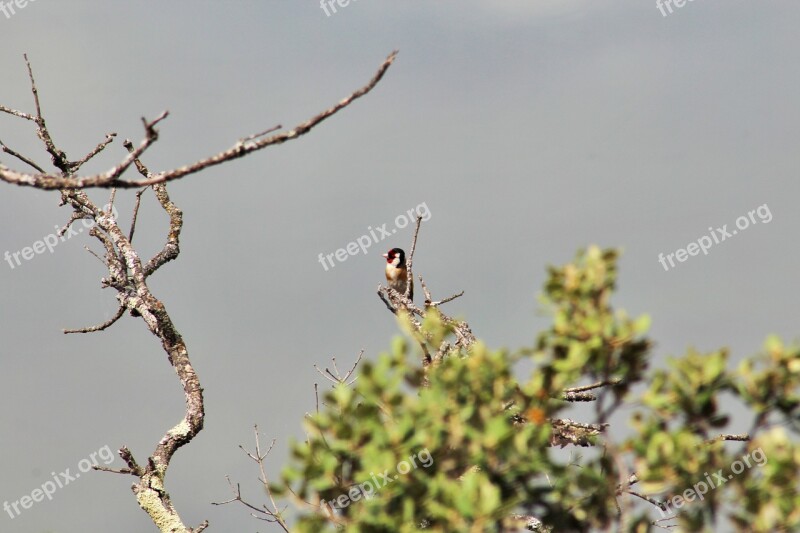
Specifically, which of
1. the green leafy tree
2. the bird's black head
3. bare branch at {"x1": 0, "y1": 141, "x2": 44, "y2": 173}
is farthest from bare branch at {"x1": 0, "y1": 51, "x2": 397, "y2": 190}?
the bird's black head

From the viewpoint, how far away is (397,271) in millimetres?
17359

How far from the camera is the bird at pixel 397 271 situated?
17.3m

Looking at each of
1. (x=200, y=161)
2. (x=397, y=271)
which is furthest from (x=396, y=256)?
(x=200, y=161)

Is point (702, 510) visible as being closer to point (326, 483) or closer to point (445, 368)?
point (445, 368)

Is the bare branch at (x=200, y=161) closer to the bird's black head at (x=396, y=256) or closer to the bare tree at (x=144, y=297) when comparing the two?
the bare tree at (x=144, y=297)

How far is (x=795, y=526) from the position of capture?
4.34 metres

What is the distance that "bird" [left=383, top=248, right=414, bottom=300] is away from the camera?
17.3m

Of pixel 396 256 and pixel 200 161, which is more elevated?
pixel 396 256

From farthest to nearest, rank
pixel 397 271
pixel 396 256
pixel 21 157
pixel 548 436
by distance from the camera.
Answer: pixel 396 256 < pixel 397 271 < pixel 21 157 < pixel 548 436

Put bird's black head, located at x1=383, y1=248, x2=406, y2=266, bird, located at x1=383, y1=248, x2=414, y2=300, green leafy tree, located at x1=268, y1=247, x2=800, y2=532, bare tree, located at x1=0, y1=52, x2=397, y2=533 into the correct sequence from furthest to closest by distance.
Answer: bird's black head, located at x1=383, y1=248, x2=406, y2=266, bird, located at x1=383, y1=248, x2=414, y2=300, bare tree, located at x1=0, y1=52, x2=397, y2=533, green leafy tree, located at x1=268, y1=247, x2=800, y2=532

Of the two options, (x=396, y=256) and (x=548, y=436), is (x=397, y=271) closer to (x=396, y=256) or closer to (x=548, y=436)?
(x=396, y=256)

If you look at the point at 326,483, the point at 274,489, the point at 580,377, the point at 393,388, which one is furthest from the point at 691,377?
the point at 274,489

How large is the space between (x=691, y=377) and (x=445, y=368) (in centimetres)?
120

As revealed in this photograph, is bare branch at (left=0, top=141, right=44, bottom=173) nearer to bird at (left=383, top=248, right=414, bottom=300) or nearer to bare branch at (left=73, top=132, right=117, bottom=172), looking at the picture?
bare branch at (left=73, top=132, right=117, bottom=172)
